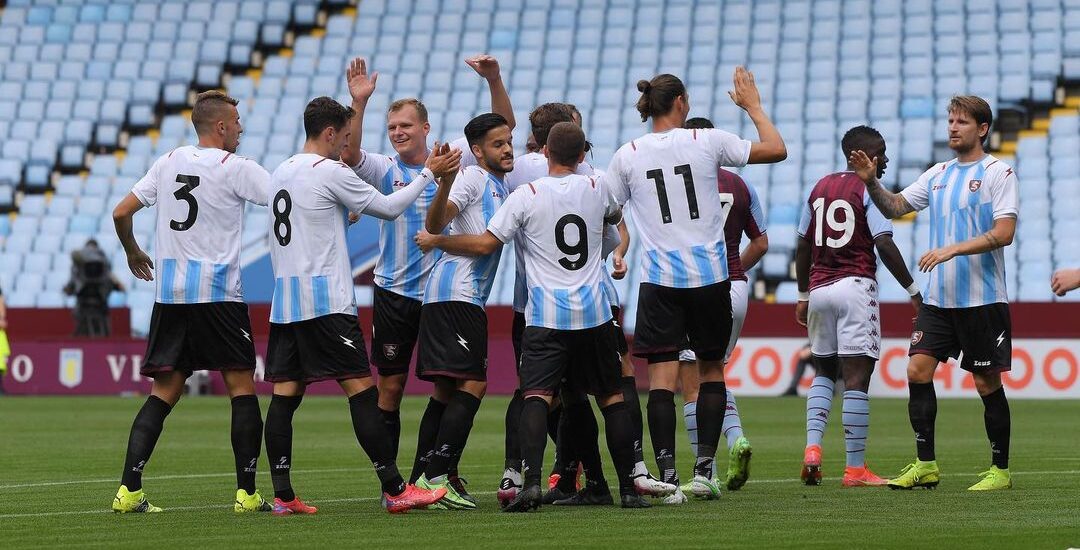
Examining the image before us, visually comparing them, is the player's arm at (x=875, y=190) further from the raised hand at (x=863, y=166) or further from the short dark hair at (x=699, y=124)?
the short dark hair at (x=699, y=124)

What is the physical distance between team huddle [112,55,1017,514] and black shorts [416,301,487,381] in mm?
13

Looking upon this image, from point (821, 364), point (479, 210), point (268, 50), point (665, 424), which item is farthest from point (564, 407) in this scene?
point (268, 50)

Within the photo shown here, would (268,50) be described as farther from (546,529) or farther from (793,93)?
(546,529)

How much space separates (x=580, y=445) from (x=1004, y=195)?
2.76 metres

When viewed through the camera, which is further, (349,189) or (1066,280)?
(349,189)

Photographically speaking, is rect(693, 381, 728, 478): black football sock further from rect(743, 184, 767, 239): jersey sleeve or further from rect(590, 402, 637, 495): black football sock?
rect(743, 184, 767, 239): jersey sleeve

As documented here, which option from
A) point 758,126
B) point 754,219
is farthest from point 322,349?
point 754,219

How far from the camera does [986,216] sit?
29.2ft

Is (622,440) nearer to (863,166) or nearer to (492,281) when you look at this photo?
(492,281)

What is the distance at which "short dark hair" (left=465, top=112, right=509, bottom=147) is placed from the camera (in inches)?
321

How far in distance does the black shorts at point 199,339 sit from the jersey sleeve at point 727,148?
2510 mm

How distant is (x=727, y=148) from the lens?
814 cm

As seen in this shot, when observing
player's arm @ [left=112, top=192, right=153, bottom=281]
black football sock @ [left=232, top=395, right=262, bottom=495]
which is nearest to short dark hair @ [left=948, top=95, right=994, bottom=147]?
black football sock @ [left=232, top=395, right=262, bottom=495]

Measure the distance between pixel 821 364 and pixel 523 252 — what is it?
106 inches
